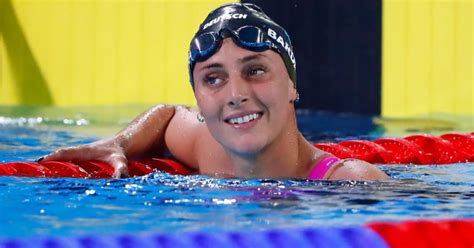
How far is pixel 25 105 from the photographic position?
8.30 meters

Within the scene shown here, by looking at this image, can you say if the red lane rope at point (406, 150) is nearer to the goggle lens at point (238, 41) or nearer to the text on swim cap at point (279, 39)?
the text on swim cap at point (279, 39)

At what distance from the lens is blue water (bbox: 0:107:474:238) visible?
2.59 m

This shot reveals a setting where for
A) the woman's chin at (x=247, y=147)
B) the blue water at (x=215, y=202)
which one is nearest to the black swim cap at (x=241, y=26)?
the woman's chin at (x=247, y=147)

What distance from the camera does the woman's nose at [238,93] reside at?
302cm

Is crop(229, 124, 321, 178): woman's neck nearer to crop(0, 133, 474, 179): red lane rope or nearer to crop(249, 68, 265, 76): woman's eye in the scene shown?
crop(249, 68, 265, 76): woman's eye

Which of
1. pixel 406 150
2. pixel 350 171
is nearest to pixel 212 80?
pixel 350 171

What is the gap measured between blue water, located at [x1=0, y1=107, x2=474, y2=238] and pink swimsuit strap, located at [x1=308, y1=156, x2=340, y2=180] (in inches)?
1.3

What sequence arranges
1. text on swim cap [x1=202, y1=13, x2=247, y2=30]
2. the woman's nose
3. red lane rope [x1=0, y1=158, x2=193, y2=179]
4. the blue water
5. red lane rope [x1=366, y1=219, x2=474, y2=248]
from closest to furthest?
red lane rope [x1=366, y1=219, x2=474, y2=248] < the blue water < the woman's nose < text on swim cap [x1=202, y1=13, x2=247, y2=30] < red lane rope [x1=0, y1=158, x2=193, y2=179]

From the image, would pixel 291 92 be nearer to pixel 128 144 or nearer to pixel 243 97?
pixel 243 97

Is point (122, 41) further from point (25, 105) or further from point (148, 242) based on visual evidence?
point (148, 242)

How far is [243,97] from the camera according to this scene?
9.93 feet

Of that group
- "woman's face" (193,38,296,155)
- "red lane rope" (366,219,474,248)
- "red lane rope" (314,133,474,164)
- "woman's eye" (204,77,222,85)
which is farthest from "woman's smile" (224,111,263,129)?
"red lane rope" (314,133,474,164)

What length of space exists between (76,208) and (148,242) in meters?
0.62

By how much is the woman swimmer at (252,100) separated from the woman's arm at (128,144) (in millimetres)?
529
